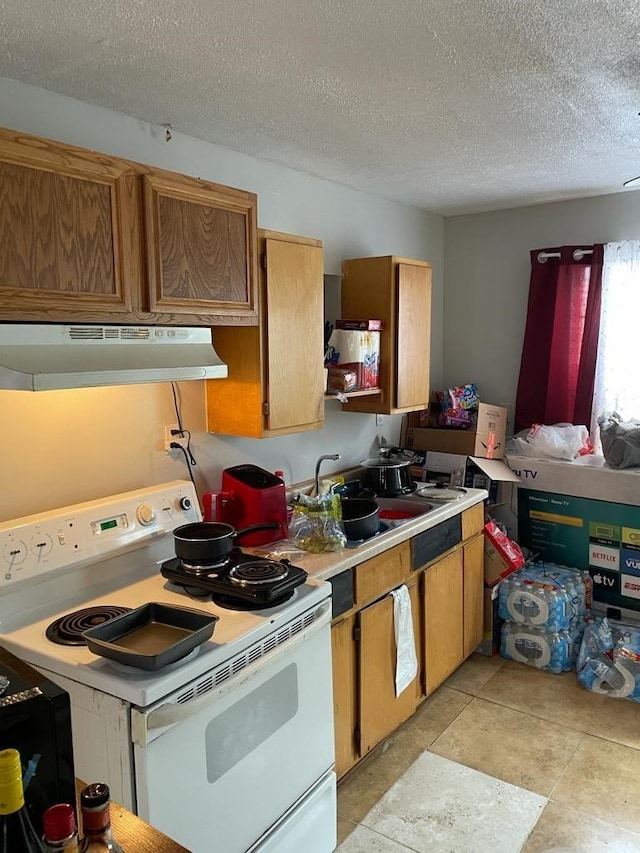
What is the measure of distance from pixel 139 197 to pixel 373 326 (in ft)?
4.58

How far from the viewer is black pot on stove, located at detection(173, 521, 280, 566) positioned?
207cm

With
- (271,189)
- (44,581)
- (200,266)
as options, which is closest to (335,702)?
(44,581)

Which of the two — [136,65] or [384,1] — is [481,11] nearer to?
[384,1]

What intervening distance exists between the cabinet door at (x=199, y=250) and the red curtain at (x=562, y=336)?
2.09 metres

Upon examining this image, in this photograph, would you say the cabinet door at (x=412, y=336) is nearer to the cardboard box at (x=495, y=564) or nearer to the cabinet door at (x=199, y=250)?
the cardboard box at (x=495, y=564)

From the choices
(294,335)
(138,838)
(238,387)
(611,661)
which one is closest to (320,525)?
(238,387)

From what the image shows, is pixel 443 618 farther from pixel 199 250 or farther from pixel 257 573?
pixel 199 250

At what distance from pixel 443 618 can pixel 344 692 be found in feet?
2.63

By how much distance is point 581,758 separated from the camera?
8.77 feet

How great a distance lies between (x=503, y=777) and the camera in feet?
8.42

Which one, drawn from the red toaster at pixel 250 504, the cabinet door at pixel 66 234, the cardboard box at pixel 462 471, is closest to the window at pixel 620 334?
the cardboard box at pixel 462 471

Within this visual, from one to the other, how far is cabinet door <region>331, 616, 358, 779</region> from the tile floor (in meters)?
0.20

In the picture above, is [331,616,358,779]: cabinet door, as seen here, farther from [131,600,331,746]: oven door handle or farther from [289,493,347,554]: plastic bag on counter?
[131,600,331,746]: oven door handle

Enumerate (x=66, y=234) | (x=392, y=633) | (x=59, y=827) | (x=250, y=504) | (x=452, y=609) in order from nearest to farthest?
(x=59, y=827)
(x=66, y=234)
(x=250, y=504)
(x=392, y=633)
(x=452, y=609)
